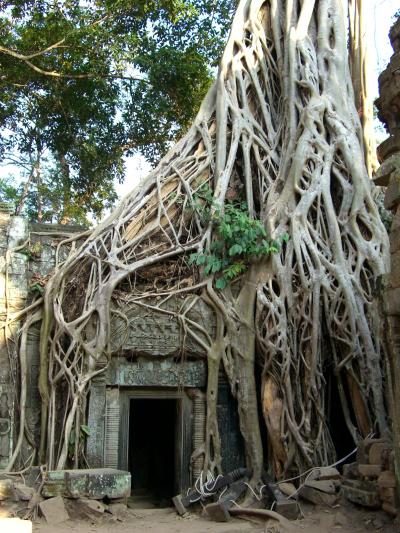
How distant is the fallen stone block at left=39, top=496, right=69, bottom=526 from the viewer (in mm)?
5055

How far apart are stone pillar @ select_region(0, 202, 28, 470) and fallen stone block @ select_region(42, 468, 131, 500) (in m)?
A: 1.10

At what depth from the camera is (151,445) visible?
30.9 ft

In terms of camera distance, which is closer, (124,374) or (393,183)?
(393,183)

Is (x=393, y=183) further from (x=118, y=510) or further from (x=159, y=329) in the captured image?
(x=118, y=510)


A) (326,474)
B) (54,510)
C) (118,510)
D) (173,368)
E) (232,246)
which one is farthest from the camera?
(232,246)

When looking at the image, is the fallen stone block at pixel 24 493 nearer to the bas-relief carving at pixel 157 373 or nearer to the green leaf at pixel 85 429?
the green leaf at pixel 85 429

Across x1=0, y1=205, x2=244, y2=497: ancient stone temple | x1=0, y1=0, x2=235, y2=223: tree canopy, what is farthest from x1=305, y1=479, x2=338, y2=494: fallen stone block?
x1=0, y1=0, x2=235, y2=223: tree canopy

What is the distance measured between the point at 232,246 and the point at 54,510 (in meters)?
3.26

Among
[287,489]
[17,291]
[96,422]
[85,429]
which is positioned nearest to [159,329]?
[96,422]

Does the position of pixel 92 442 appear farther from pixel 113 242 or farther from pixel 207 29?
pixel 207 29

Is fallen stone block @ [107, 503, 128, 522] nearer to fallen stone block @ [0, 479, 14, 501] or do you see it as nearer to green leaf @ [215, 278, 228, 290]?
fallen stone block @ [0, 479, 14, 501]

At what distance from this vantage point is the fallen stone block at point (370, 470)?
4891 millimetres

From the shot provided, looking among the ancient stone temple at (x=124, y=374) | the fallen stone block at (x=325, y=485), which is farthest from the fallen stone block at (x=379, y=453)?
the ancient stone temple at (x=124, y=374)

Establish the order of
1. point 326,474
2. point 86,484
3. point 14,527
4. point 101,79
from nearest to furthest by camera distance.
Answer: point 14,527 → point 86,484 → point 326,474 → point 101,79
